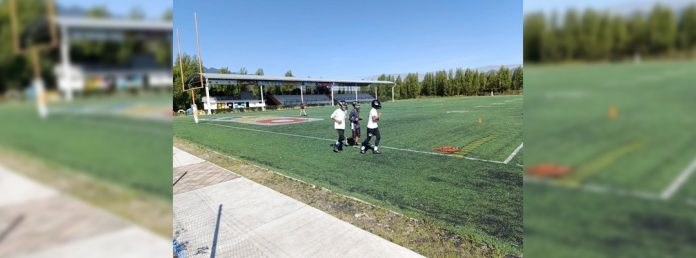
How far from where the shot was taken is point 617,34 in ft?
2.33

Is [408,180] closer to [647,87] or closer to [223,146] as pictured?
[647,87]

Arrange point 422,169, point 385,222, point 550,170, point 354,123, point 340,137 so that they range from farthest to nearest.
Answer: point 354,123, point 340,137, point 422,169, point 385,222, point 550,170

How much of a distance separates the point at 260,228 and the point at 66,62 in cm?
305

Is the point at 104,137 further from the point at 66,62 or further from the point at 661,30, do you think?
the point at 661,30

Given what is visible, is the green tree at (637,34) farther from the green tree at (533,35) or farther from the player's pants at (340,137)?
the player's pants at (340,137)

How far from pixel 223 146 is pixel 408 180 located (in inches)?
221

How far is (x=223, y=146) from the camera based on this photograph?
8961 millimetres

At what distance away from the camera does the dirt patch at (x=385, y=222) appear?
3.20 meters

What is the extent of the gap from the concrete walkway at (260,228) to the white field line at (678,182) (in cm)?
232

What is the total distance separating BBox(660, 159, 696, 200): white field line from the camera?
83 centimetres

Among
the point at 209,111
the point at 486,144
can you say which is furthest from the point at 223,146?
the point at 209,111

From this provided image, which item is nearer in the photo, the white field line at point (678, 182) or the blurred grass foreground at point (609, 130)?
the blurred grass foreground at point (609, 130)

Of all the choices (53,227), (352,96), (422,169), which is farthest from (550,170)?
(352,96)

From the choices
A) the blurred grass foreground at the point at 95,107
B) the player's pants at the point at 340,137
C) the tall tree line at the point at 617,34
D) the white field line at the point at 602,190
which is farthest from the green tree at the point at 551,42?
the player's pants at the point at 340,137
